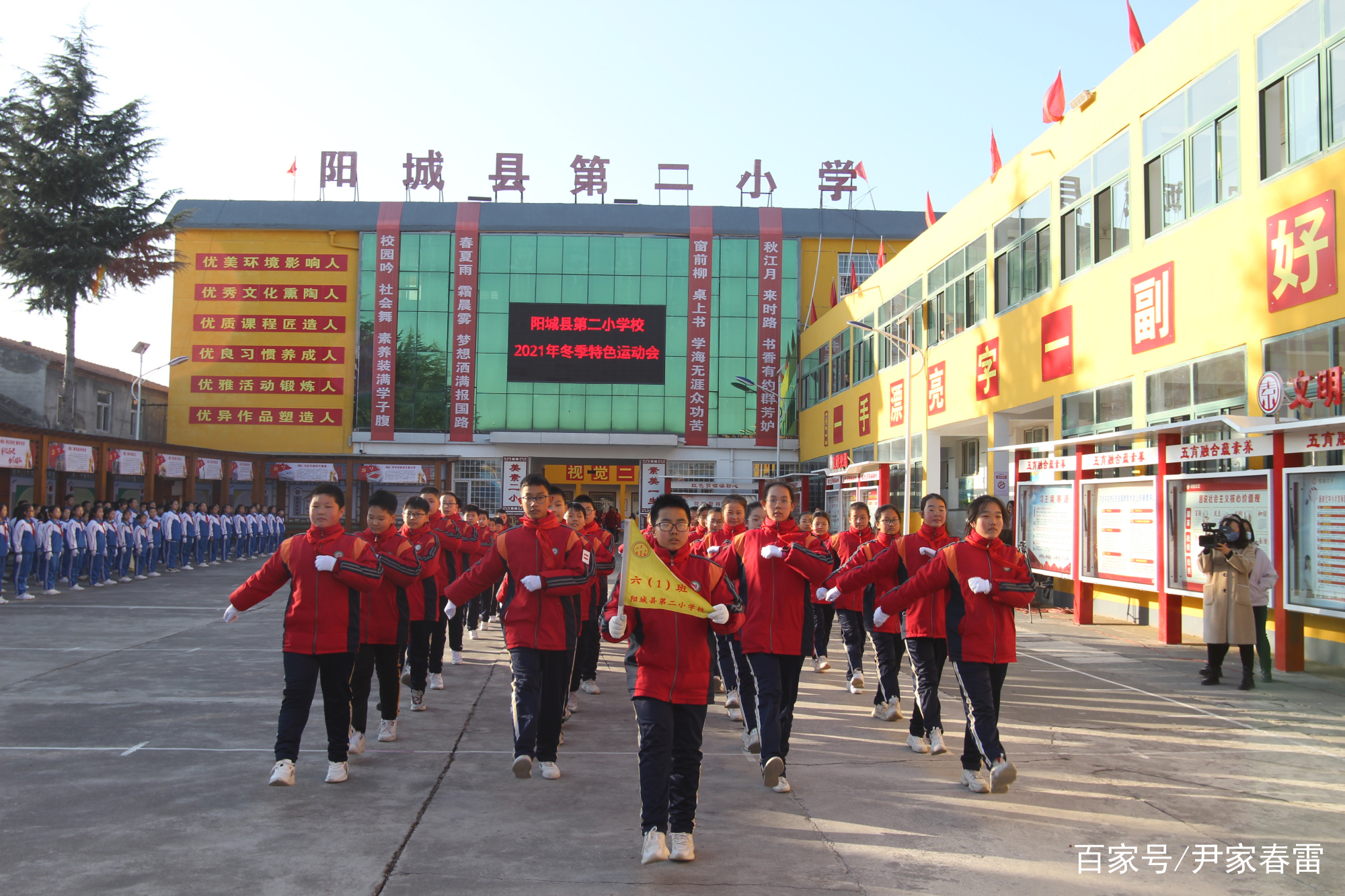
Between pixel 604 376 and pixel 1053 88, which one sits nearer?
pixel 1053 88

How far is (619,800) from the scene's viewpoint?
526cm

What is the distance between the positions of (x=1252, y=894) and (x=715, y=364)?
34.5 meters

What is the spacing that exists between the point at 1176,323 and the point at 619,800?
36.4ft

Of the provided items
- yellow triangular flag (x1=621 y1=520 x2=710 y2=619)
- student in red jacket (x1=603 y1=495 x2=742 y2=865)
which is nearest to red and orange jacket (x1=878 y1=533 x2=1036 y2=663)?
student in red jacket (x1=603 y1=495 x2=742 y2=865)

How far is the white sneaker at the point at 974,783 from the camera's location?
18.1 ft

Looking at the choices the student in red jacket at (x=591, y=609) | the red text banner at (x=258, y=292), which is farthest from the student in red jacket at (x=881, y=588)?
the red text banner at (x=258, y=292)

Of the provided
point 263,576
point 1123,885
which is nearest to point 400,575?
point 263,576

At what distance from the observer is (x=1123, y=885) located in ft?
13.4

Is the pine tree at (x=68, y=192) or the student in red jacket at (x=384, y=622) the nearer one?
the student in red jacket at (x=384, y=622)

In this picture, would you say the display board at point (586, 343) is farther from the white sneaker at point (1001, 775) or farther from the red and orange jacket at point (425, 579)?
the white sneaker at point (1001, 775)

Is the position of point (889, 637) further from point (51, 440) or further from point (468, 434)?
point (468, 434)

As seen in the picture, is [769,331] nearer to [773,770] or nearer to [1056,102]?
[1056,102]

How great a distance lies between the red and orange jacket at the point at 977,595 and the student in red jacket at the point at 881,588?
30cm

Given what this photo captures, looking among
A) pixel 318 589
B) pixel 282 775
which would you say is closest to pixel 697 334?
pixel 318 589
